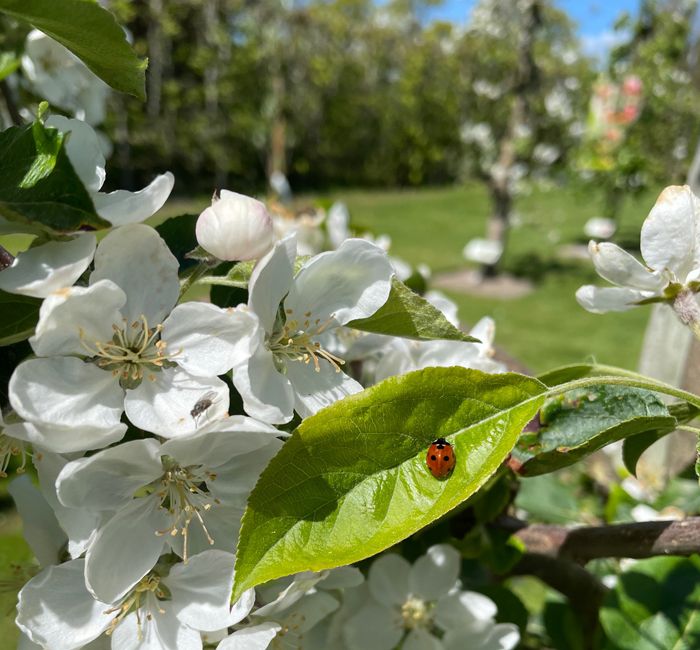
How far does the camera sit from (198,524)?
64 centimetres

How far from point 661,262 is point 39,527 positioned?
23.9 inches

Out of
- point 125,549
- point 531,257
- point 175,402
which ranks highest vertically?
point 175,402

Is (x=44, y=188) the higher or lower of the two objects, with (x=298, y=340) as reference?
higher

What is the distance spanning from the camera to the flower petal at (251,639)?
604mm

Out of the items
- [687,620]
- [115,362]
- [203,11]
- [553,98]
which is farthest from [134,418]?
[203,11]

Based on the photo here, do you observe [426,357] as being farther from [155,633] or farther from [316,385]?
[155,633]

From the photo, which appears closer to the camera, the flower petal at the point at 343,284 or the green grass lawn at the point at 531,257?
the flower petal at the point at 343,284

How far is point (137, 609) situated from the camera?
2.08 ft

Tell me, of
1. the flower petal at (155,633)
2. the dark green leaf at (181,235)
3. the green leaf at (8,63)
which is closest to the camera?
the flower petal at (155,633)

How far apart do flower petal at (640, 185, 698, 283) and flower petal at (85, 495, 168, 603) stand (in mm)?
469

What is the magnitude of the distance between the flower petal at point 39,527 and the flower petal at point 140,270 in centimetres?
23

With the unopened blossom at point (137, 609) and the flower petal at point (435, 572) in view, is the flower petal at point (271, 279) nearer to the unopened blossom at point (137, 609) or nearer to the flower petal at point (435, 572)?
the unopened blossom at point (137, 609)

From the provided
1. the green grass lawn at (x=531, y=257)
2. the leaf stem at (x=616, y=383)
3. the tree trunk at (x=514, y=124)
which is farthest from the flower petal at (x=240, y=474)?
the tree trunk at (x=514, y=124)

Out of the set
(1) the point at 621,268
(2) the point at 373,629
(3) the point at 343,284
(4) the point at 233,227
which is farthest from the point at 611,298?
(2) the point at 373,629
